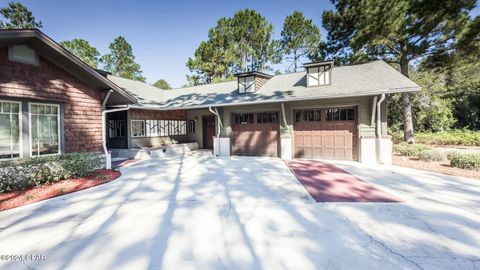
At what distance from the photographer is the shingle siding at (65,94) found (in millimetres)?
5988

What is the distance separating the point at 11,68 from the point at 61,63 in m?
1.23

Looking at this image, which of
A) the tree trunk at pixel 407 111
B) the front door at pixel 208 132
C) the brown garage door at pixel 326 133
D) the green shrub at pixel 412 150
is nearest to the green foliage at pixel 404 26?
the tree trunk at pixel 407 111

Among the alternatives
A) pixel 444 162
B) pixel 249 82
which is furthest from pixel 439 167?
pixel 249 82

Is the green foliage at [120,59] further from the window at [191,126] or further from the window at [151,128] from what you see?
the window at [151,128]

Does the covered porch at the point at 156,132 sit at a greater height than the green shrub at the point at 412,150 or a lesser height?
greater

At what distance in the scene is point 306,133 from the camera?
1030 centimetres

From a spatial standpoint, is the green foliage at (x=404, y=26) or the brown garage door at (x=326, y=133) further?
the green foliage at (x=404, y=26)

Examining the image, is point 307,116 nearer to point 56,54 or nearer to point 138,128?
point 138,128

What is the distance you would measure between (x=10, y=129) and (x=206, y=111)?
9.50 meters

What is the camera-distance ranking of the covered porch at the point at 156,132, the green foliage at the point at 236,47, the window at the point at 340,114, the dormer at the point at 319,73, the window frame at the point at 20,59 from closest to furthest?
1. the window frame at the point at 20,59
2. the window at the point at 340,114
3. the dormer at the point at 319,73
4. the covered porch at the point at 156,132
5. the green foliage at the point at 236,47

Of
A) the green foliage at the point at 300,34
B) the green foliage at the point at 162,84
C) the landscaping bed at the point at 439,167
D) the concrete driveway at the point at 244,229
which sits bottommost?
the concrete driveway at the point at 244,229

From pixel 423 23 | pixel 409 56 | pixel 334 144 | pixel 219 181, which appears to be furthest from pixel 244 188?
pixel 409 56

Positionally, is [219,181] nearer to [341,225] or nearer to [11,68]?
[341,225]

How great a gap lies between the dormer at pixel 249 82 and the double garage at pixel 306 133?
1.48 m
